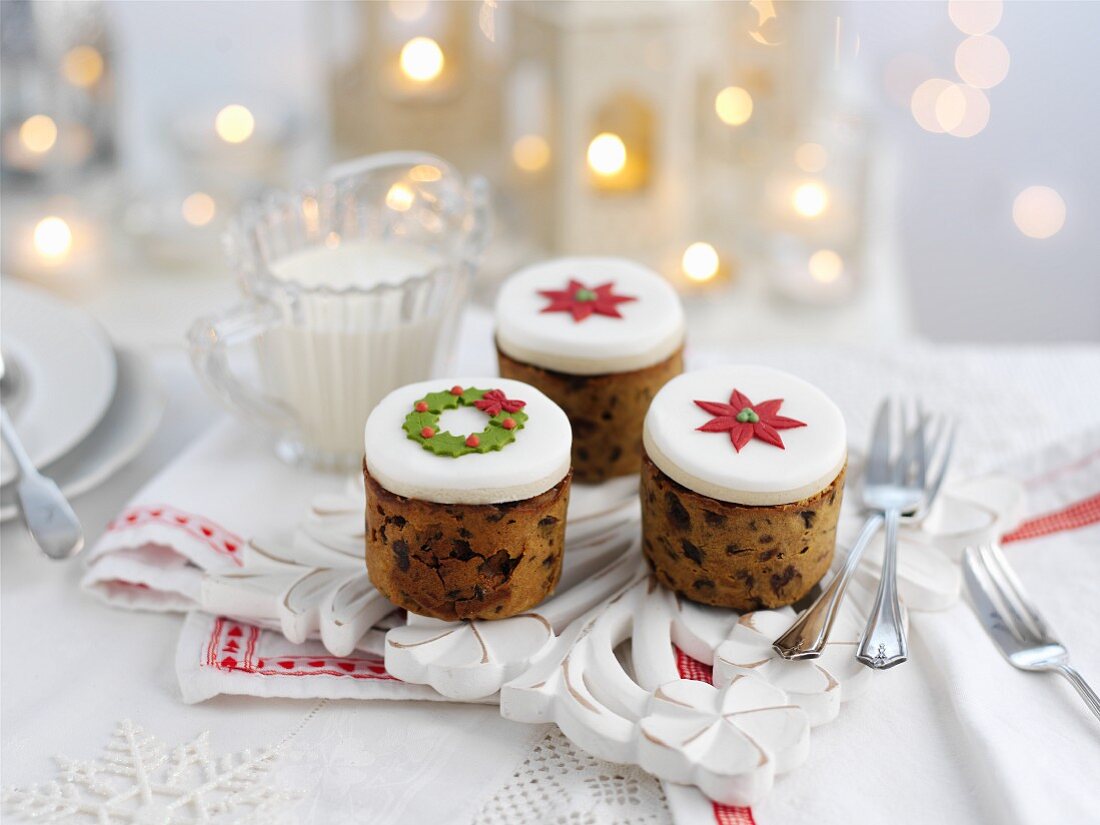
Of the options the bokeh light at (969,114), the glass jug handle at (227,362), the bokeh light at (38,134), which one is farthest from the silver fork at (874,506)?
the bokeh light at (969,114)

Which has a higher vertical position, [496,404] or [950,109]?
[496,404]

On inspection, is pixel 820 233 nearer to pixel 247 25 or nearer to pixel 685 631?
pixel 685 631

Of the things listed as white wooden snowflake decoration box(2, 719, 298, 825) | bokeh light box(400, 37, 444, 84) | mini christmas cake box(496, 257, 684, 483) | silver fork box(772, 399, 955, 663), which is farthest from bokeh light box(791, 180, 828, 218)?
white wooden snowflake decoration box(2, 719, 298, 825)

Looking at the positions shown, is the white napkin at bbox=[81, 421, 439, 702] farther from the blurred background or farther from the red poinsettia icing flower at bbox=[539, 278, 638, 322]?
the blurred background

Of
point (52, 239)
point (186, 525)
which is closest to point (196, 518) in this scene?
point (186, 525)

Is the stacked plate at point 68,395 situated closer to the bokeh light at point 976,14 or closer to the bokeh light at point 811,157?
the bokeh light at point 811,157

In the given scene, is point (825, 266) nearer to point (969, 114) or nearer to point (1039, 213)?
point (1039, 213)

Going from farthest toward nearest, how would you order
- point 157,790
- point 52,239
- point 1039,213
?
point 1039,213 < point 52,239 < point 157,790
